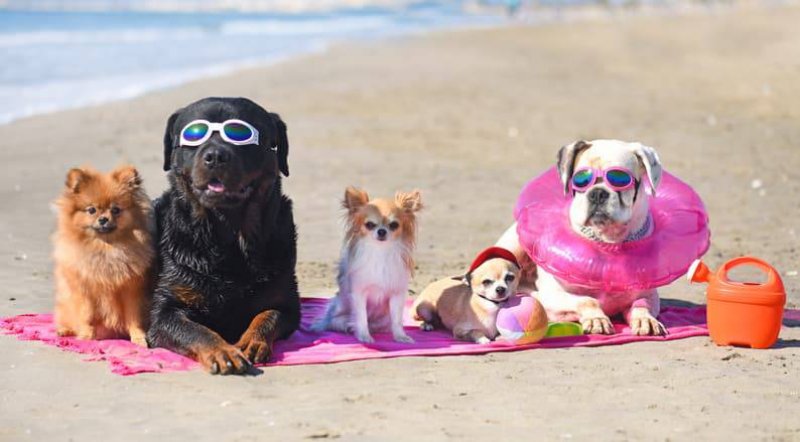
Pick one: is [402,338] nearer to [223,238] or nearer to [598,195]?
[223,238]

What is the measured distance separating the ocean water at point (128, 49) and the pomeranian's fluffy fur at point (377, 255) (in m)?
11.6

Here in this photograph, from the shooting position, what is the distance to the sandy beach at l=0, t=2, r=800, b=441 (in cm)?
563

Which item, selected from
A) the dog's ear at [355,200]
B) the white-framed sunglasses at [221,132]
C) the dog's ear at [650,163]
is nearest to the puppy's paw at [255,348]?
the dog's ear at [355,200]

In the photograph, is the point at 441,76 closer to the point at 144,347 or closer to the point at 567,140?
the point at 567,140

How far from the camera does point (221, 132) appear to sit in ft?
21.7

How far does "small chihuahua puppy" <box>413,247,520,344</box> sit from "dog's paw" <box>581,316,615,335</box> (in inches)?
21.3

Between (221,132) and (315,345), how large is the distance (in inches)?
53.9

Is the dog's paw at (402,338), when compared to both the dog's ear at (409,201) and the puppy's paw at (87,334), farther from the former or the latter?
the puppy's paw at (87,334)

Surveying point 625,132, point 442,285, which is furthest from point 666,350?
point 625,132

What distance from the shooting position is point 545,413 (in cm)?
574

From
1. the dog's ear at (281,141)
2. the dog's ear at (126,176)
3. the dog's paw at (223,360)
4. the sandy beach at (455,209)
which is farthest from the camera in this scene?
the dog's ear at (281,141)

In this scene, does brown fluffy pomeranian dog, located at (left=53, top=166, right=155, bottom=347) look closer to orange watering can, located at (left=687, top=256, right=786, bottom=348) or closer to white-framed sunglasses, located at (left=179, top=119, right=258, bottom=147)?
Result: white-framed sunglasses, located at (left=179, top=119, right=258, bottom=147)

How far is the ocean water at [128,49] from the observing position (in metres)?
21.4

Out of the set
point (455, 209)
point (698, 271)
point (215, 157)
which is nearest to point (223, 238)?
point (215, 157)
